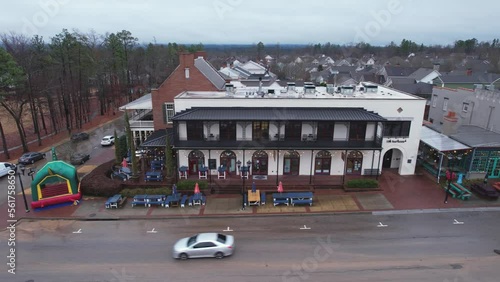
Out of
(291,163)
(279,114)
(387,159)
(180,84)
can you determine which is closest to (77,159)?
(180,84)

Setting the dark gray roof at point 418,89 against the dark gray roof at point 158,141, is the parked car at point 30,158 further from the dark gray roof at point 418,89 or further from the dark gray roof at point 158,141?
the dark gray roof at point 418,89

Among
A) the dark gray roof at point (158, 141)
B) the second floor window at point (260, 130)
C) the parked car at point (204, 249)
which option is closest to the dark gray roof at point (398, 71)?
the second floor window at point (260, 130)

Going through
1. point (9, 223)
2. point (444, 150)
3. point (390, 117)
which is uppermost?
point (390, 117)

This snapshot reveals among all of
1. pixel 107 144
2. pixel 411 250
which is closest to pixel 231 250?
pixel 411 250

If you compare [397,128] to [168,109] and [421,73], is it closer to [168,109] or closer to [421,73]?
[168,109]

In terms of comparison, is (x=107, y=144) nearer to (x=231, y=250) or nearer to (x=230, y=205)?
(x=230, y=205)

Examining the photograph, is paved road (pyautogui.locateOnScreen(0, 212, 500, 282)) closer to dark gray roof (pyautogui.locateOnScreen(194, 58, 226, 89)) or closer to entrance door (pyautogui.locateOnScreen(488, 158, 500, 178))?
entrance door (pyautogui.locateOnScreen(488, 158, 500, 178))
